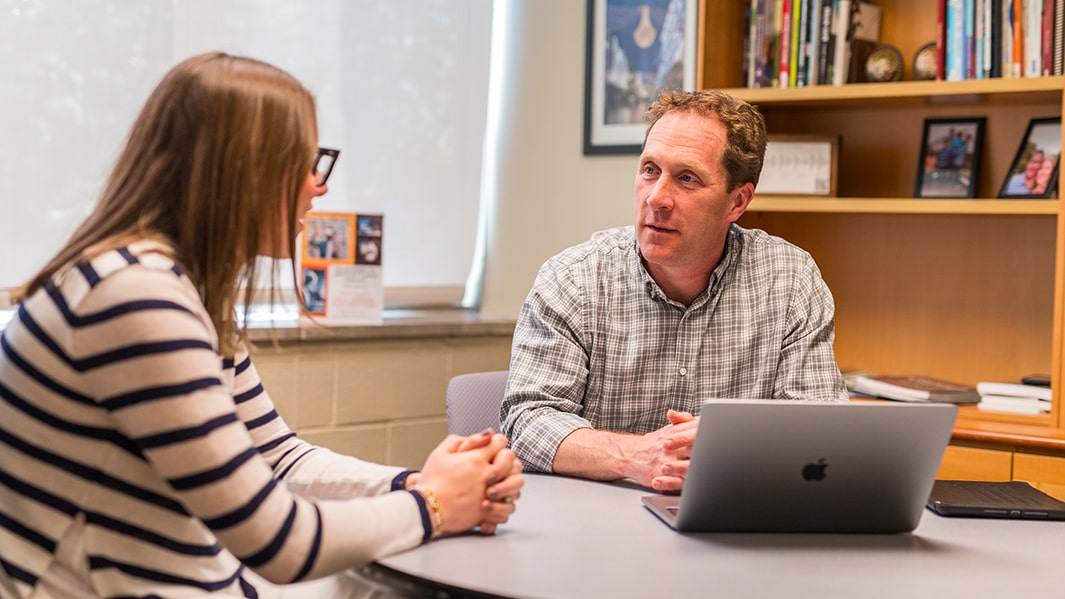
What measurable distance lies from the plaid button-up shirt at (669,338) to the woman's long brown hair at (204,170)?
2.93 feet

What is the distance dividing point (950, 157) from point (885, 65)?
0.29 metres

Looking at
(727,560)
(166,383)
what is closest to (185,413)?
(166,383)

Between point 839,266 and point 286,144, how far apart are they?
223 cm

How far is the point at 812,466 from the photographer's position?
4.30ft

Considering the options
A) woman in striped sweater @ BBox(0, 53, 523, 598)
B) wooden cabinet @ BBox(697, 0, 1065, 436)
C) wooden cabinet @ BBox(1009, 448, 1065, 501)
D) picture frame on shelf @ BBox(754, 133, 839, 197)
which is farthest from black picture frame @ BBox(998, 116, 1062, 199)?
woman in striped sweater @ BBox(0, 53, 523, 598)

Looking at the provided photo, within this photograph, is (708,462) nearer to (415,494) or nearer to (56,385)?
(415,494)

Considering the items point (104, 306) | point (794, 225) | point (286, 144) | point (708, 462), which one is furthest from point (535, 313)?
point (794, 225)

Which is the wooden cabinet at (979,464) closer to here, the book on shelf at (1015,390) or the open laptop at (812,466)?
the book on shelf at (1015,390)

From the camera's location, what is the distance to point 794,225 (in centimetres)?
315

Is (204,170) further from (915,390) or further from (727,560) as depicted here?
(915,390)

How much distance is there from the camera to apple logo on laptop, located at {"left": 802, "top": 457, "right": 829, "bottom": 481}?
1311 millimetres

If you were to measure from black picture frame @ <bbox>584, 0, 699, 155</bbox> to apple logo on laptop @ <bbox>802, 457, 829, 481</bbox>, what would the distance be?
1.98 meters

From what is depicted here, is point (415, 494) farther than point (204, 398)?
Yes

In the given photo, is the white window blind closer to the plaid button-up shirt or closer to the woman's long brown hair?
the plaid button-up shirt
